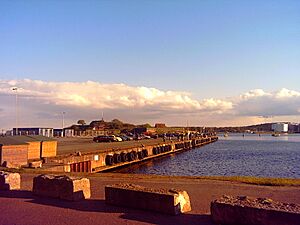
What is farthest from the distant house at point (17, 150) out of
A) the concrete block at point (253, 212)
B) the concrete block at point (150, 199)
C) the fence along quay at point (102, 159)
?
the concrete block at point (253, 212)

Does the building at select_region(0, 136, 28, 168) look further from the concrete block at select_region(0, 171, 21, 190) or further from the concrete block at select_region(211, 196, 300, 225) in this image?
the concrete block at select_region(211, 196, 300, 225)

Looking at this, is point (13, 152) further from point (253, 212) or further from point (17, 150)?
point (253, 212)

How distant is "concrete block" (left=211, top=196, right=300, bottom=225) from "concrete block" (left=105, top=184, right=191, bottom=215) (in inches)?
46.0

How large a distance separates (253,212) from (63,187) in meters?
6.88

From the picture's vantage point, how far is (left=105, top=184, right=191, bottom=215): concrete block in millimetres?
11164

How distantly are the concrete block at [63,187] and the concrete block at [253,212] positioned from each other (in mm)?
5140

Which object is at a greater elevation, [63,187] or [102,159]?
[63,187]

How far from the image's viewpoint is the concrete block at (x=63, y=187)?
44.3ft

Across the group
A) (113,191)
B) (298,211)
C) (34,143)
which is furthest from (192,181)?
(34,143)

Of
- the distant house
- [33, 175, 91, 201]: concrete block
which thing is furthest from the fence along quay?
[33, 175, 91, 201]: concrete block

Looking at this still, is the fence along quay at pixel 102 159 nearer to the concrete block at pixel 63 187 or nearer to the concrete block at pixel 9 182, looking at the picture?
the concrete block at pixel 9 182

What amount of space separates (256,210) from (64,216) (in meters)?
5.29

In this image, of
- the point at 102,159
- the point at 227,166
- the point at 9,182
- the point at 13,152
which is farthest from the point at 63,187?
the point at 227,166

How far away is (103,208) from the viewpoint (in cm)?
1227
